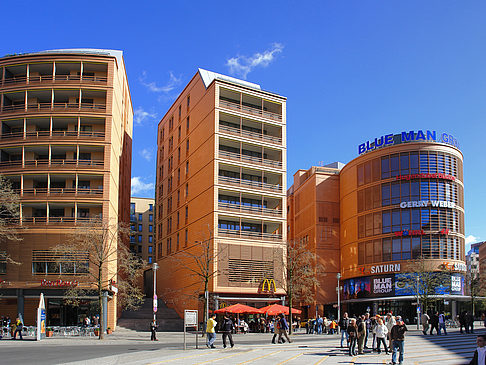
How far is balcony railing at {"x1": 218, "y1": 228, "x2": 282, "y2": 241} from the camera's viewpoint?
5966 centimetres

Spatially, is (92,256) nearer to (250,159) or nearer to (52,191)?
(52,191)

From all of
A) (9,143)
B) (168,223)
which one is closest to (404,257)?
(168,223)

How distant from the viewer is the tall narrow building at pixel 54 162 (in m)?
50.8

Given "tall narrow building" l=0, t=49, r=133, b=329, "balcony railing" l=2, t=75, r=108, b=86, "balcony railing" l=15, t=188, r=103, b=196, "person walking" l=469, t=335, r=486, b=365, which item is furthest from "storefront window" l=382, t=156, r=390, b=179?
"person walking" l=469, t=335, r=486, b=365

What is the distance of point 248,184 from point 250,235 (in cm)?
605

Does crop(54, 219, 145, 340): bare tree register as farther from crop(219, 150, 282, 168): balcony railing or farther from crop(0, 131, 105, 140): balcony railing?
crop(219, 150, 282, 168): balcony railing

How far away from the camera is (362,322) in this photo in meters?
25.4

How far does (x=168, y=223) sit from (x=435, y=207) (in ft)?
119

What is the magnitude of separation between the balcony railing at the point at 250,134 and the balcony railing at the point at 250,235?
37.5 ft

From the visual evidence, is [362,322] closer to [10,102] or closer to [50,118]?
[50,118]

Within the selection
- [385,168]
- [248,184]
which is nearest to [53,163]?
[248,184]

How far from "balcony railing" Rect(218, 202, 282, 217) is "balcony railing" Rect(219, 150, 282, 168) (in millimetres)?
5415

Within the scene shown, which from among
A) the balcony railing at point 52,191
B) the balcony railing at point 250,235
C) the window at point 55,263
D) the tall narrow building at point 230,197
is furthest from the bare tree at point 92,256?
the balcony railing at point 250,235

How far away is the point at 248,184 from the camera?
63.2 meters
